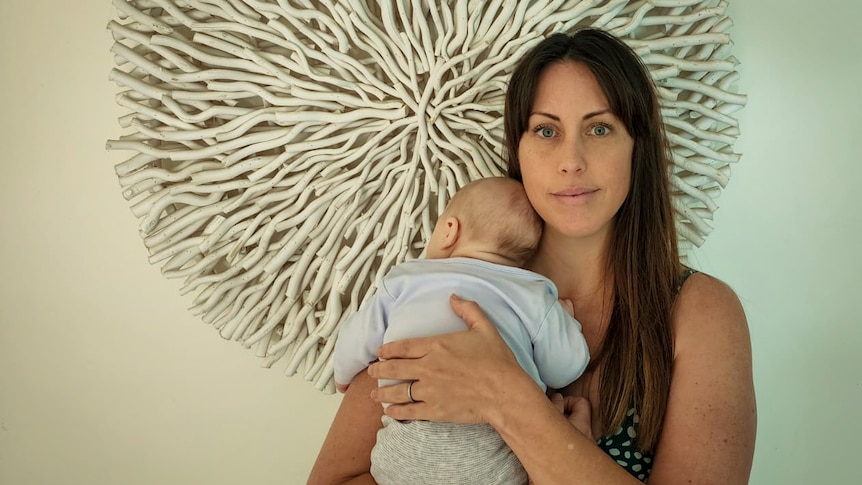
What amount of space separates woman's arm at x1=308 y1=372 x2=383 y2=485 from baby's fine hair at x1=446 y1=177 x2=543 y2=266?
0.28 metres

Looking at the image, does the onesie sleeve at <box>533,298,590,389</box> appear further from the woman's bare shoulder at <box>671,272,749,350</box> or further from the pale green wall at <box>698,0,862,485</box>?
the pale green wall at <box>698,0,862,485</box>

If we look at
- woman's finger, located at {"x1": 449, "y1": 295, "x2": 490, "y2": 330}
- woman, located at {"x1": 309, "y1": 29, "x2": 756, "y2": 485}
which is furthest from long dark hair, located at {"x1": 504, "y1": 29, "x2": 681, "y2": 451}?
woman's finger, located at {"x1": 449, "y1": 295, "x2": 490, "y2": 330}

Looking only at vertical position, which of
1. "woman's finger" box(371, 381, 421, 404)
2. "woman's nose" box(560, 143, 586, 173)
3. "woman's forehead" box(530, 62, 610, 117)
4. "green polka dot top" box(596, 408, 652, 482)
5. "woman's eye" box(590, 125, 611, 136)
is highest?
"woman's forehead" box(530, 62, 610, 117)

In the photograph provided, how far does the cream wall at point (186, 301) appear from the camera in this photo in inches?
54.7

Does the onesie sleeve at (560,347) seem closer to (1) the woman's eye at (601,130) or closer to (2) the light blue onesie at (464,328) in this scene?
(2) the light blue onesie at (464,328)

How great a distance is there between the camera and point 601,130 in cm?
116

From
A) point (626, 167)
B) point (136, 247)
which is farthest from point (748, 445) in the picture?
point (136, 247)

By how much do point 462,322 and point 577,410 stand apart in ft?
0.66

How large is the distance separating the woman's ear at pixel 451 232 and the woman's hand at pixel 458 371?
11 cm

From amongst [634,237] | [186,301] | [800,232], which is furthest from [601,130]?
[186,301]

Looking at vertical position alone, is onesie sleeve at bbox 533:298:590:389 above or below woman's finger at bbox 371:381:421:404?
above

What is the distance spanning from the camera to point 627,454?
1.08 metres

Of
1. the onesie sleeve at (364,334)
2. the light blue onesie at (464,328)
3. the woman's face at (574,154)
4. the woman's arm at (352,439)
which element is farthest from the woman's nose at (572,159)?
the woman's arm at (352,439)

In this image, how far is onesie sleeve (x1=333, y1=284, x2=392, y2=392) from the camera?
111 cm
